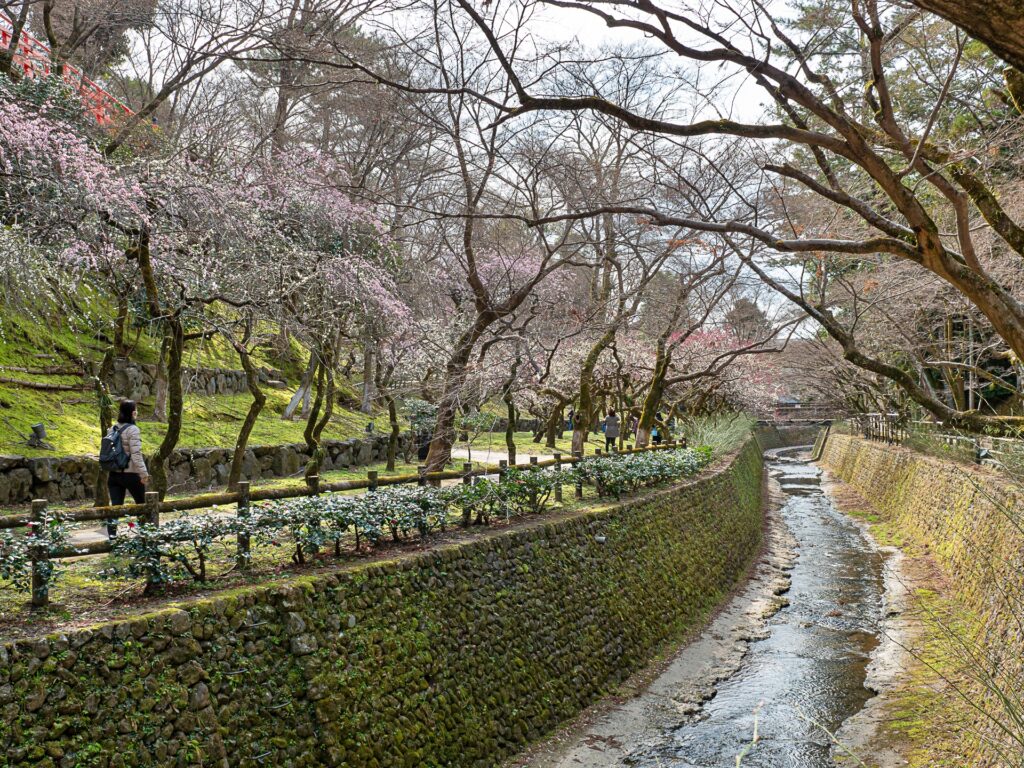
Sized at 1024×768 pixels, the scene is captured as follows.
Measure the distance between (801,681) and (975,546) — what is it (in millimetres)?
4005

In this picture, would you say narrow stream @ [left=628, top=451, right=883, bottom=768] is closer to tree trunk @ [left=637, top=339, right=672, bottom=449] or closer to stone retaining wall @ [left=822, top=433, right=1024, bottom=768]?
stone retaining wall @ [left=822, top=433, right=1024, bottom=768]

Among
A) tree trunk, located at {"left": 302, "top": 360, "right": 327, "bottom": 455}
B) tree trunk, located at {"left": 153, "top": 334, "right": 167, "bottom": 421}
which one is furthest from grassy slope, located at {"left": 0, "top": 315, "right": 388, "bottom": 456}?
tree trunk, located at {"left": 302, "top": 360, "right": 327, "bottom": 455}

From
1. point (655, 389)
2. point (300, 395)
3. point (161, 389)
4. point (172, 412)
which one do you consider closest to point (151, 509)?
point (172, 412)

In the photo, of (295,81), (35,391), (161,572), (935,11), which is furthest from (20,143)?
(935,11)

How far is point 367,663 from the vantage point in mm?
6508

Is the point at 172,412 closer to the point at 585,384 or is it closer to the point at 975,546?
the point at 585,384

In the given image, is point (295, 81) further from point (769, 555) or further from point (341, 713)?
point (769, 555)

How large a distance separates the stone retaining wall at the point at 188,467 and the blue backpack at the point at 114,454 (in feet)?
10.3

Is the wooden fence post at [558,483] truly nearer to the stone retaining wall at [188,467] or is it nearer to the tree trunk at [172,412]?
the tree trunk at [172,412]

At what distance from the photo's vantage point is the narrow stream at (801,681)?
8180mm

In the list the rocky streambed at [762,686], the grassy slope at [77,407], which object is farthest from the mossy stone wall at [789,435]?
the grassy slope at [77,407]

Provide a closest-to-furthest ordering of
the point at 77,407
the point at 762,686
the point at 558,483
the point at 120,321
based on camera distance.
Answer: the point at 762,686, the point at 558,483, the point at 120,321, the point at 77,407

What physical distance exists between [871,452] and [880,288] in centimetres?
1391

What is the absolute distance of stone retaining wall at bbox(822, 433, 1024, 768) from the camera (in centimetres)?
624
